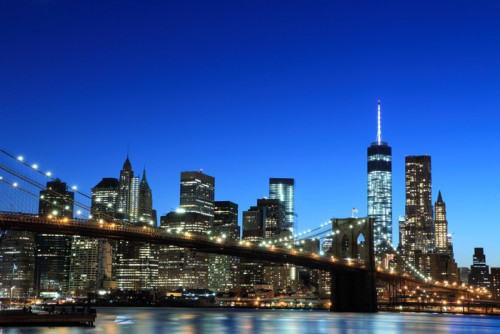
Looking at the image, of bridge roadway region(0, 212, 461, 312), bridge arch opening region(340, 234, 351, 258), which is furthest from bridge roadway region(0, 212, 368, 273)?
bridge arch opening region(340, 234, 351, 258)

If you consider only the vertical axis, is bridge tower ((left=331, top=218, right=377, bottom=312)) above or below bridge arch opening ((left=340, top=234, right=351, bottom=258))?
below

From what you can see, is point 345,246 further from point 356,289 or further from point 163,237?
point 163,237

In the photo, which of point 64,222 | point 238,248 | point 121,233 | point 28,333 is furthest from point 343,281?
point 28,333

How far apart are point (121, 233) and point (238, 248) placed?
17.6 metres

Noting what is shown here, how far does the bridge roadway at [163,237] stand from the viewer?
6271 cm

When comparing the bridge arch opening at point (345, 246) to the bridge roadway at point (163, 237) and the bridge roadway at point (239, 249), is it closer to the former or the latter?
the bridge roadway at point (239, 249)

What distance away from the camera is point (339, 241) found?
10819 centimetres

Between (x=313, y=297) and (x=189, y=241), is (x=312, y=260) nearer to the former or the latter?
(x=189, y=241)

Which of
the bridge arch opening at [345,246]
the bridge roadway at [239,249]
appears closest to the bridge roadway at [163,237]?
the bridge roadway at [239,249]

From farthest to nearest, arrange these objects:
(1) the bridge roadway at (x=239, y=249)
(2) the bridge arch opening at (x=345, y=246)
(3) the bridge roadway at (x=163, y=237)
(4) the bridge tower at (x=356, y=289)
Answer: (2) the bridge arch opening at (x=345, y=246), (4) the bridge tower at (x=356, y=289), (1) the bridge roadway at (x=239, y=249), (3) the bridge roadway at (x=163, y=237)

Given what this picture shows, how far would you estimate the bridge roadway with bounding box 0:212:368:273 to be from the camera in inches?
2469

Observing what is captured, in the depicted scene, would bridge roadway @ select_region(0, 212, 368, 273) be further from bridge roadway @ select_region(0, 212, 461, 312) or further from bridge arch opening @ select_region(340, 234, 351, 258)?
bridge arch opening @ select_region(340, 234, 351, 258)

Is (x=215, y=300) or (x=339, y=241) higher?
(x=339, y=241)

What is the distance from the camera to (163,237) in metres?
75.6
